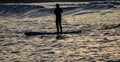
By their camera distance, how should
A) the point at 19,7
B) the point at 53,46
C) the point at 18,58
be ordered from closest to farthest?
the point at 18,58 → the point at 53,46 → the point at 19,7

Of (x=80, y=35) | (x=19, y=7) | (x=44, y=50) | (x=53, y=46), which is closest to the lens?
(x=44, y=50)

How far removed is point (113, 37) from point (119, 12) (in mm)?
17205

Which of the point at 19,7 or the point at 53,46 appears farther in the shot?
the point at 19,7

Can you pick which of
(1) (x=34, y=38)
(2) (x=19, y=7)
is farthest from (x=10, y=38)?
(2) (x=19, y=7)

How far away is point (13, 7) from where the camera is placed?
155 feet

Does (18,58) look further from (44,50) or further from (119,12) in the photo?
(119,12)

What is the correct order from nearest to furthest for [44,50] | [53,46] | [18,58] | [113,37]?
[18,58] < [44,50] < [53,46] < [113,37]

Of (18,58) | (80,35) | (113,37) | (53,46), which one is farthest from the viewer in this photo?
(80,35)

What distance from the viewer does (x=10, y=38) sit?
21.1m

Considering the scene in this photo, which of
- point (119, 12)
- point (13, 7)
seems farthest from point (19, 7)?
point (119, 12)

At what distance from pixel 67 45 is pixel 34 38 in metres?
3.89

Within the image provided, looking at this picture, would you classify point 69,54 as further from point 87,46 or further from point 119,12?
point 119,12

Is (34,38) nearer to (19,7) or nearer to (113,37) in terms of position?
(113,37)

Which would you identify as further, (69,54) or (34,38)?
(34,38)
